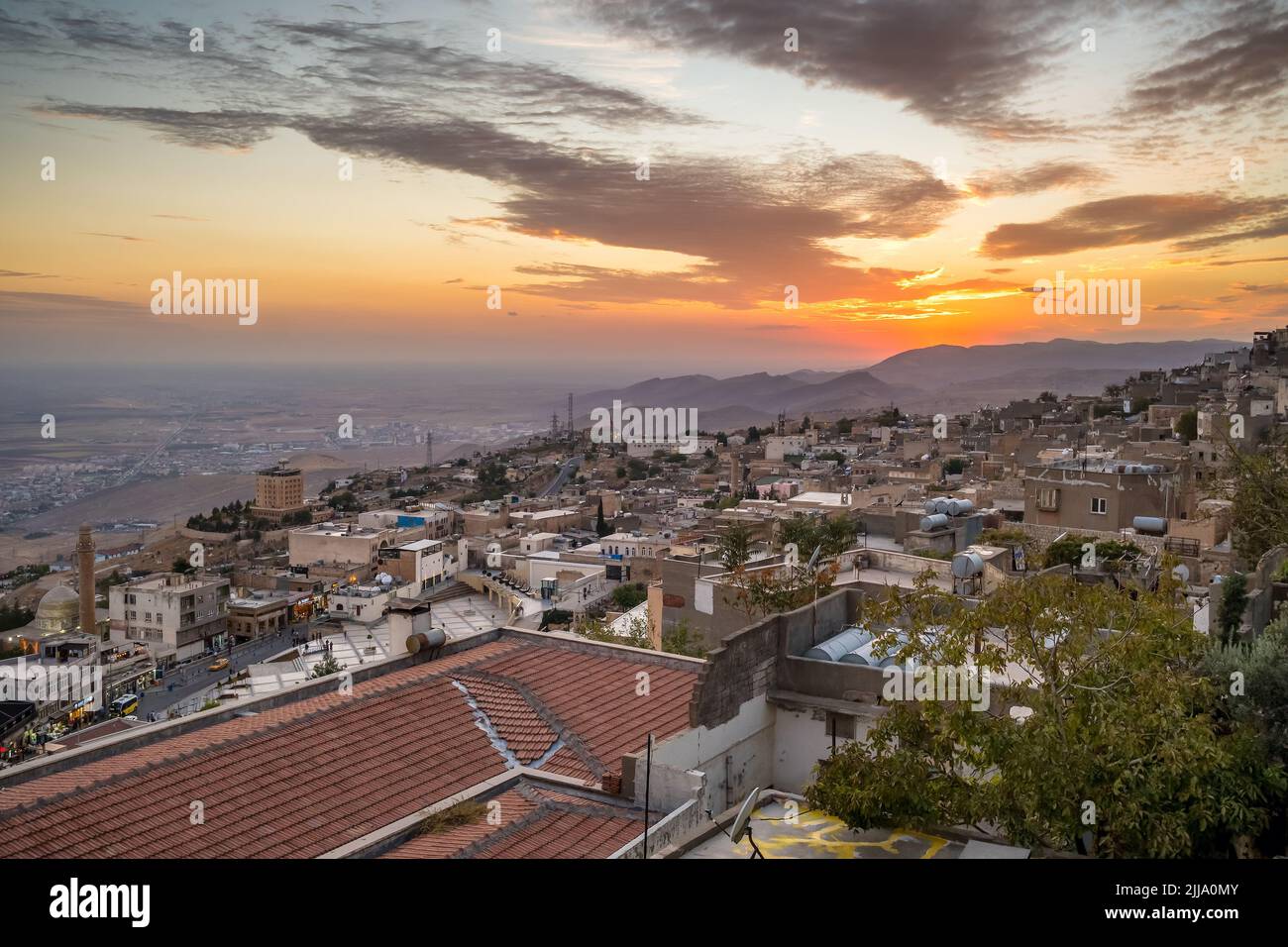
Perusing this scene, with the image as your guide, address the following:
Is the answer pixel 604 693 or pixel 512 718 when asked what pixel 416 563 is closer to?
pixel 604 693

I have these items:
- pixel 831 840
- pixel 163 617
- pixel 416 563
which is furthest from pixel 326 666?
pixel 831 840

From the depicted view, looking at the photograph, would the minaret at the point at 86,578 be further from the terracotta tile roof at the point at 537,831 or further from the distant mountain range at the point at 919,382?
the distant mountain range at the point at 919,382

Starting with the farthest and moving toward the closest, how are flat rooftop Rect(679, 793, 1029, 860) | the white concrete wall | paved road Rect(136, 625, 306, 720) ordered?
paved road Rect(136, 625, 306, 720) < the white concrete wall < flat rooftop Rect(679, 793, 1029, 860)

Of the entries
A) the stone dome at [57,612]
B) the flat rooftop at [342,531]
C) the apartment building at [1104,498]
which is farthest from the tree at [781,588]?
the flat rooftop at [342,531]

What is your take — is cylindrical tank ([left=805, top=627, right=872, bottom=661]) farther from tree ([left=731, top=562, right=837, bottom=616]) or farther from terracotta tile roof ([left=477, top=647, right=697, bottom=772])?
tree ([left=731, top=562, right=837, bottom=616])

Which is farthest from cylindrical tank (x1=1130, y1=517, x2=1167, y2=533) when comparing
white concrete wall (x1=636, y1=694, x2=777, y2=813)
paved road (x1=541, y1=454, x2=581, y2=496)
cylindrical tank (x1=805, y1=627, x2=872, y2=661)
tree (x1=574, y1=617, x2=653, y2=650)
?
paved road (x1=541, y1=454, x2=581, y2=496)
